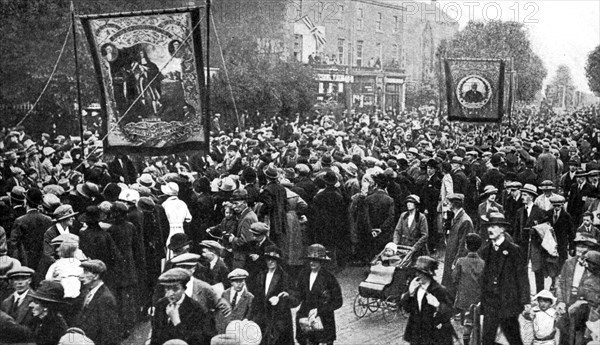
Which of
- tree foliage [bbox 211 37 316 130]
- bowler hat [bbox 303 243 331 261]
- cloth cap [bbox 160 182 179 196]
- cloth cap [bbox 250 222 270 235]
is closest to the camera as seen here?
bowler hat [bbox 303 243 331 261]

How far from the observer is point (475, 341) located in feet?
23.7

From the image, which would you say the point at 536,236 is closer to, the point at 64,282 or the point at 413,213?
the point at 413,213

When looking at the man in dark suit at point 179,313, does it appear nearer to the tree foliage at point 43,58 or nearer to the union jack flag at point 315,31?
the tree foliage at point 43,58

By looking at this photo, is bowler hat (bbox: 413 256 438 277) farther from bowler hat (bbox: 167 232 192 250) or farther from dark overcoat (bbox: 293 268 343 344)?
bowler hat (bbox: 167 232 192 250)

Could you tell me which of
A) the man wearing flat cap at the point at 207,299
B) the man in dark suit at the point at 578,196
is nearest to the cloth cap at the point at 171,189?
the man wearing flat cap at the point at 207,299

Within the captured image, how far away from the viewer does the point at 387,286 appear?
8844 mm

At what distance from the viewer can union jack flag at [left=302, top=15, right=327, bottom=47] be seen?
20602mm

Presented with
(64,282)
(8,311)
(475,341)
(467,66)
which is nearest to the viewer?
(8,311)

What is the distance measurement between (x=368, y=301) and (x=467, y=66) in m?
7.67

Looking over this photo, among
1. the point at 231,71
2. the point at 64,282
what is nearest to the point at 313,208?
the point at 64,282

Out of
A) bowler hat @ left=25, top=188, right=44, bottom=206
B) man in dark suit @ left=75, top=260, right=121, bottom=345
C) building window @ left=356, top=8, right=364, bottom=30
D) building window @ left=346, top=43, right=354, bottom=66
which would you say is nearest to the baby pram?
man in dark suit @ left=75, top=260, right=121, bottom=345

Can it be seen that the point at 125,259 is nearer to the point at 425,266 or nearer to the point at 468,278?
the point at 425,266

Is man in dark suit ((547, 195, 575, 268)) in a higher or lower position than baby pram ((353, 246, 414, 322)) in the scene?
higher

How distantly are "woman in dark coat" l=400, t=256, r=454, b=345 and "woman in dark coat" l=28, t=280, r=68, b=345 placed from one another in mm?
2860
